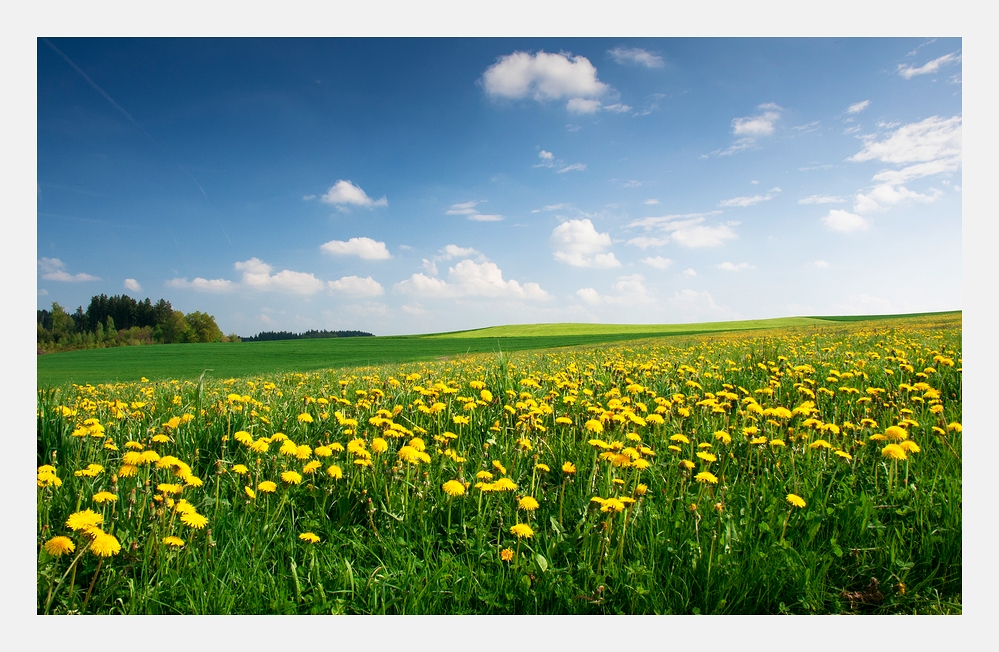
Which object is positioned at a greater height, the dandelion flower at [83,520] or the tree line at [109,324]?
the tree line at [109,324]

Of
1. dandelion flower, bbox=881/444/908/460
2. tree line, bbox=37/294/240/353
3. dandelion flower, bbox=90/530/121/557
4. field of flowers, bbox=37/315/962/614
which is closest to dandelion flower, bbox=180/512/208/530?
field of flowers, bbox=37/315/962/614

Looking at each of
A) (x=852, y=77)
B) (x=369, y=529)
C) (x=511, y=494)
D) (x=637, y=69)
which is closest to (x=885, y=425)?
(x=852, y=77)

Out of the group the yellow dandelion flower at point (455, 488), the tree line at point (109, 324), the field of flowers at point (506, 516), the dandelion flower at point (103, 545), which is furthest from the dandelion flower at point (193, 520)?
the tree line at point (109, 324)

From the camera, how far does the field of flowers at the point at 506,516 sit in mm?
1915

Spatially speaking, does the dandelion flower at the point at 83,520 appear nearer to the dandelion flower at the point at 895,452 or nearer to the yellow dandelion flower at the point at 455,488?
the yellow dandelion flower at the point at 455,488

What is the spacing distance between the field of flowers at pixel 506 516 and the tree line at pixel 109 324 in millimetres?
498

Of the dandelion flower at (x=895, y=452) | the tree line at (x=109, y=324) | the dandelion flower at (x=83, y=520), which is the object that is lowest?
the dandelion flower at (x=83, y=520)

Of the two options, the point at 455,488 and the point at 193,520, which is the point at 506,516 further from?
the point at 193,520

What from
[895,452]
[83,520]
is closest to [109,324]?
[83,520]

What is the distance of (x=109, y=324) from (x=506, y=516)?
498cm

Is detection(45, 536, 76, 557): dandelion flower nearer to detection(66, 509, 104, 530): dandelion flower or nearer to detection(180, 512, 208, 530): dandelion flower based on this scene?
detection(66, 509, 104, 530): dandelion flower

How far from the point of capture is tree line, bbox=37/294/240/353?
122 inches

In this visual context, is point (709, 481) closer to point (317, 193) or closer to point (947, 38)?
point (947, 38)

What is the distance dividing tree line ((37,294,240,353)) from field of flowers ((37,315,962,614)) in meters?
0.50
